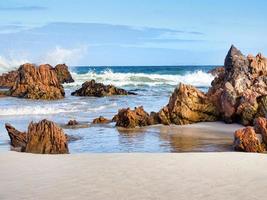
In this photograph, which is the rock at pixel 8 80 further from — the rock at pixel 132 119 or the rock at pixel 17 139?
the rock at pixel 17 139

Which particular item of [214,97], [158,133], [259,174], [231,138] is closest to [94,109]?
Result: [214,97]

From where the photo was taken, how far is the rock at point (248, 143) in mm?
9031

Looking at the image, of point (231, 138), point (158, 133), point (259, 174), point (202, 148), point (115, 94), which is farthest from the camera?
point (115, 94)

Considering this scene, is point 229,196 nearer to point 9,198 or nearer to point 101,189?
point 101,189

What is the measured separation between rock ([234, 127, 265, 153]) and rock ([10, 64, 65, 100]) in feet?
67.9

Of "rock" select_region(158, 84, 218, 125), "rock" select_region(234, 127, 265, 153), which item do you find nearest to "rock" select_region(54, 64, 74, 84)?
"rock" select_region(158, 84, 218, 125)

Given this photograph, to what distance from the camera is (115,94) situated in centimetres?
3244

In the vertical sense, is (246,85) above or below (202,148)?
above

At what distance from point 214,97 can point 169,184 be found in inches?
363

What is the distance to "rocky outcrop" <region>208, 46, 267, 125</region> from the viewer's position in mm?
13375

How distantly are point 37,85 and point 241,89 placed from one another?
751 inches

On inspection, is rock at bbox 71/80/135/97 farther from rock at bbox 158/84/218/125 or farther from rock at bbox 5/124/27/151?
rock at bbox 5/124/27/151

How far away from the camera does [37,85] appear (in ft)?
102

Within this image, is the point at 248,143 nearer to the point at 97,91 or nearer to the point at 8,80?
the point at 97,91
